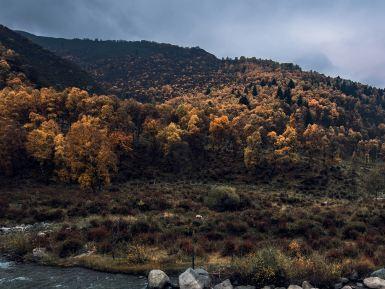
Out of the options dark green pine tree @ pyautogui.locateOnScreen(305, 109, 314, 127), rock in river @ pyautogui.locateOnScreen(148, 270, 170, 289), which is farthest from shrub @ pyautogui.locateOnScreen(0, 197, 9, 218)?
dark green pine tree @ pyautogui.locateOnScreen(305, 109, 314, 127)

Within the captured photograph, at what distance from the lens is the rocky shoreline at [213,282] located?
19094 millimetres

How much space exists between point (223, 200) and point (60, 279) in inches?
1095

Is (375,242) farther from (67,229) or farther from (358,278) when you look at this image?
(67,229)

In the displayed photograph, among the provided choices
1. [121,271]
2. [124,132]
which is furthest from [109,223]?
[124,132]

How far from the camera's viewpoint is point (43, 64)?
16388 centimetres

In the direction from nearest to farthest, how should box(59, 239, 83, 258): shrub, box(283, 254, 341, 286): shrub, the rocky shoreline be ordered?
the rocky shoreline, box(283, 254, 341, 286): shrub, box(59, 239, 83, 258): shrub

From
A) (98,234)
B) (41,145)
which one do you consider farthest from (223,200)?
(41,145)

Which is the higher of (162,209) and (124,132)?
(124,132)

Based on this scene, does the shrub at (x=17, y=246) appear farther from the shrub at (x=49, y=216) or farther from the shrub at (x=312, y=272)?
the shrub at (x=312, y=272)

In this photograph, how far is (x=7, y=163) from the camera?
6675cm

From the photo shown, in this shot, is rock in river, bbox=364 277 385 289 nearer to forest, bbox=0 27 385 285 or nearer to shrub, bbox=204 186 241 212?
forest, bbox=0 27 385 285

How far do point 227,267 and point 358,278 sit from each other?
24.1 feet

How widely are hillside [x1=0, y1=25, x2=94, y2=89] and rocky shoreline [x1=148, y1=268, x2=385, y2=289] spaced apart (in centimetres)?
12430

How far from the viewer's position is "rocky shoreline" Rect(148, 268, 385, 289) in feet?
62.6
